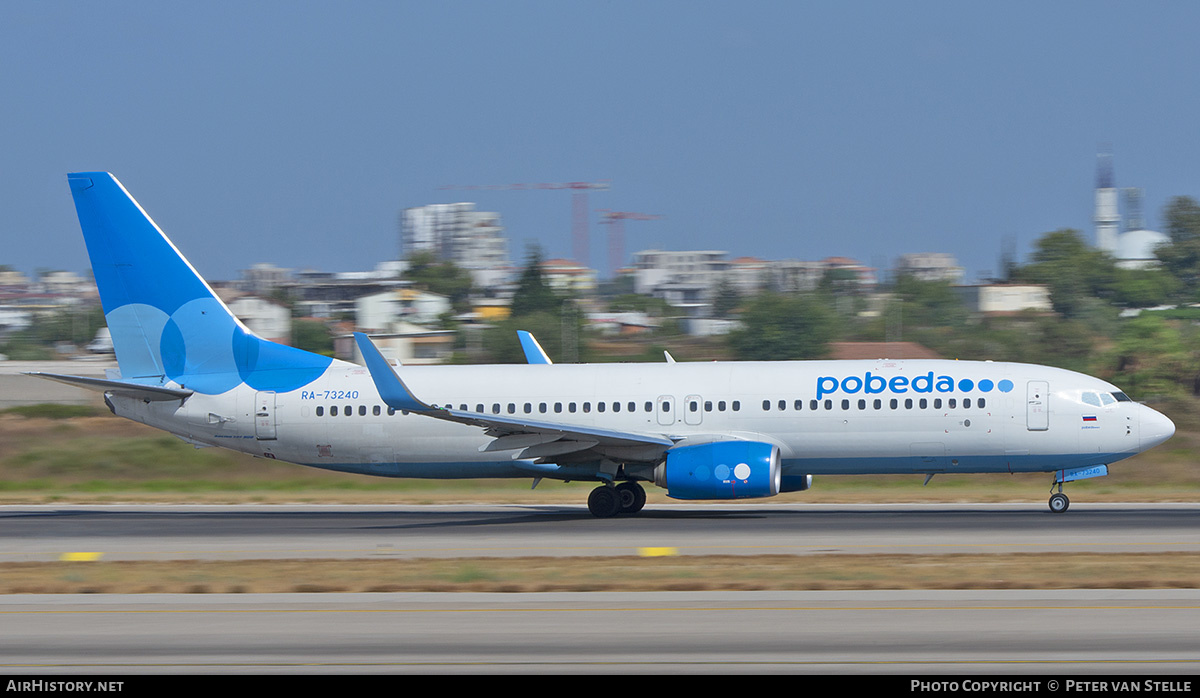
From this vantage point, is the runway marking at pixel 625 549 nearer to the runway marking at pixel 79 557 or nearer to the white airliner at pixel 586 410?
the runway marking at pixel 79 557

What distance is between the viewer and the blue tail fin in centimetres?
2870

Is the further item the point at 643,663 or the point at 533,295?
the point at 533,295

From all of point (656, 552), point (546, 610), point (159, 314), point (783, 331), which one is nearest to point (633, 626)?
point (546, 610)

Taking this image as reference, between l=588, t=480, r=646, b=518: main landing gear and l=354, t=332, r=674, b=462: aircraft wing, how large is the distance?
1068mm

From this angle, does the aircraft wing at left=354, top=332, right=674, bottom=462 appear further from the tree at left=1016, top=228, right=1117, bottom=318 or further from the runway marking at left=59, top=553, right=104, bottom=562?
the tree at left=1016, top=228, right=1117, bottom=318

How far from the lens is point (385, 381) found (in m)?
24.6

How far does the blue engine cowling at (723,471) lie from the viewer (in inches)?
962

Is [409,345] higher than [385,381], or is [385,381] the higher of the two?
[385,381]

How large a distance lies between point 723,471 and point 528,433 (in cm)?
401

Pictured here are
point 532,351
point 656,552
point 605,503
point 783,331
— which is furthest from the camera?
point 783,331

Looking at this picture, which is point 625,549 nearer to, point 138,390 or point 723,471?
point 723,471

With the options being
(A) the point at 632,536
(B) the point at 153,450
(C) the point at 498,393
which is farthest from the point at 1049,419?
(B) the point at 153,450

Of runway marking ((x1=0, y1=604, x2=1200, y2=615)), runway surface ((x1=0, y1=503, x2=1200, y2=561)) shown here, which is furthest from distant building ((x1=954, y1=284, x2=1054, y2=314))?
runway marking ((x1=0, y1=604, x2=1200, y2=615))
